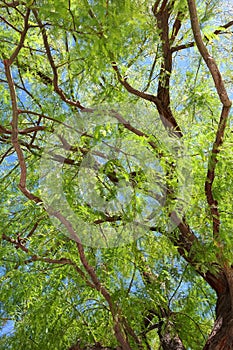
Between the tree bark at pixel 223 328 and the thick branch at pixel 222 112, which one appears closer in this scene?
the thick branch at pixel 222 112

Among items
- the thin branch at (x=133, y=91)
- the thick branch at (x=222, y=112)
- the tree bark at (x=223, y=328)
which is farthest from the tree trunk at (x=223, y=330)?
the thin branch at (x=133, y=91)

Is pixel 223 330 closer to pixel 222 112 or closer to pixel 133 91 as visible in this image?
pixel 222 112

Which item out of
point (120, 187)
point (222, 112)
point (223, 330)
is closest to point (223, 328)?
point (223, 330)

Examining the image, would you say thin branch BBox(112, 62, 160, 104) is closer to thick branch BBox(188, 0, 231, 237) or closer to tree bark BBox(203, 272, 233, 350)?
thick branch BBox(188, 0, 231, 237)

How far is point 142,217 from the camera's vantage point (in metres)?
2.74

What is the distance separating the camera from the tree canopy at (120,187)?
2600 mm

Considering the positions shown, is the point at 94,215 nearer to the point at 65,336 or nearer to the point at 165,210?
the point at 165,210

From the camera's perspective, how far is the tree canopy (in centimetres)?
260

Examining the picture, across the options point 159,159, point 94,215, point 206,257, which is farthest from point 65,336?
point 159,159

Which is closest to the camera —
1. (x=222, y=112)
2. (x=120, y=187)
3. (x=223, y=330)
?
(x=222, y=112)

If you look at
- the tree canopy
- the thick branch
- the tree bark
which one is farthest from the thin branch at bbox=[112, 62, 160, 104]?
the tree bark

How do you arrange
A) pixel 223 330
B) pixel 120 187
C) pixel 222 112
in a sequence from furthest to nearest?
pixel 223 330 < pixel 120 187 < pixel 222 112

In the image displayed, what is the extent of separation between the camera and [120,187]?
272cm

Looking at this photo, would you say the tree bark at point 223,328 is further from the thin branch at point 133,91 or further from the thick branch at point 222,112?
the thin branch at point 133,91
